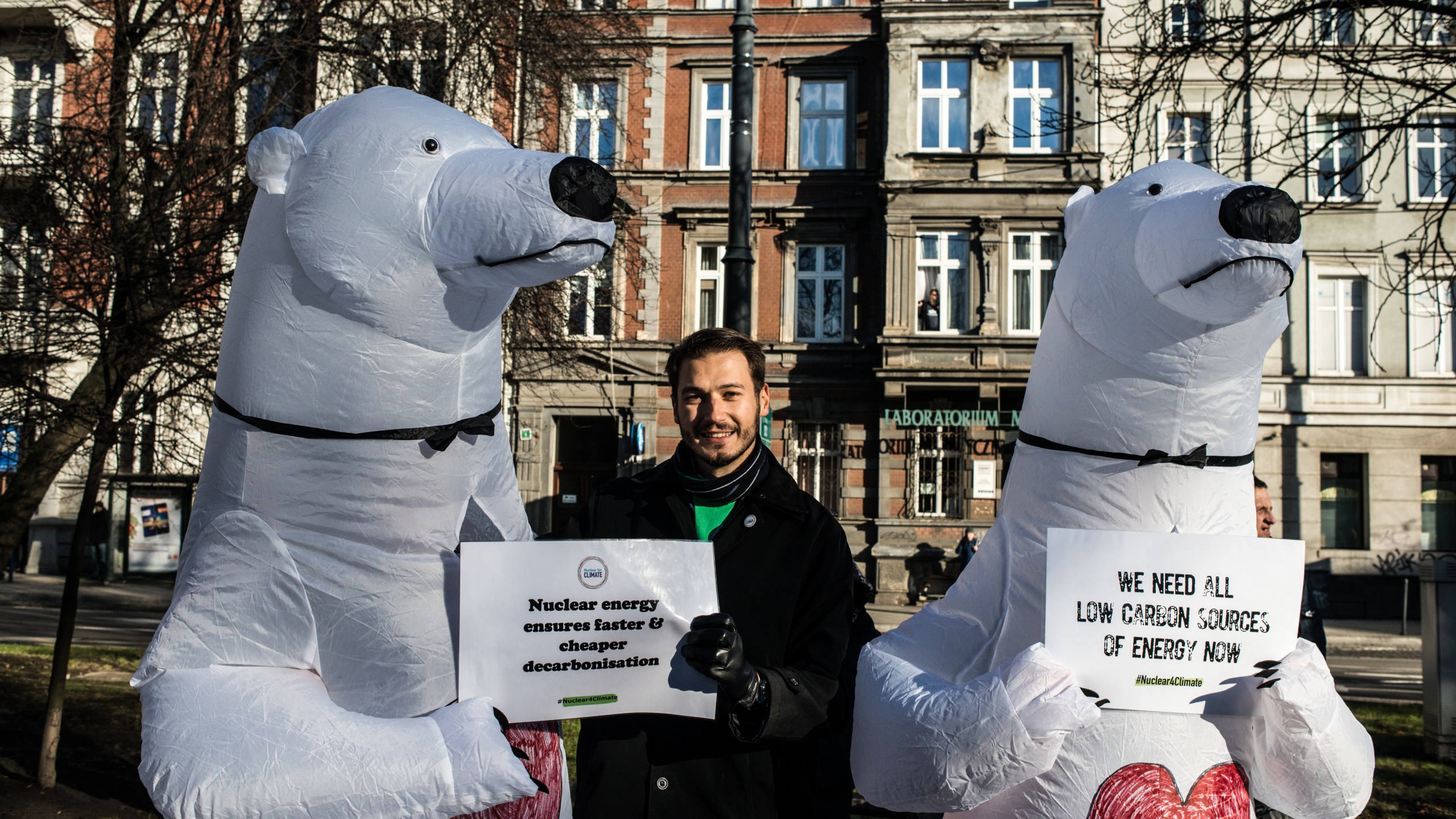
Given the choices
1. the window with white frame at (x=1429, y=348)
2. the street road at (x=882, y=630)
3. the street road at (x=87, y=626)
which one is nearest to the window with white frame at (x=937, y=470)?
the street road at (x=882, y=630)

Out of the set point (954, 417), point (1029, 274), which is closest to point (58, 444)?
point (954, 417)

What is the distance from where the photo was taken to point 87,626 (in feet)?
43.6

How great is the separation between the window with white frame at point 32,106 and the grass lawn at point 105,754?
11.1ft

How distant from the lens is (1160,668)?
2.33m

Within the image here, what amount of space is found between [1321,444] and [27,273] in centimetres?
1912

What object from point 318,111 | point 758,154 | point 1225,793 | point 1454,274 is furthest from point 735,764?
point 758,154

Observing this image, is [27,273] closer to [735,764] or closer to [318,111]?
[318,111]

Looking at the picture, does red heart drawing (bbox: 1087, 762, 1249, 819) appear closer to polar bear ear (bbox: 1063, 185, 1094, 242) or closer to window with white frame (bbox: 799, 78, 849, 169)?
A: polar bear ear (bbox: 1063, 185, 1094, 242)

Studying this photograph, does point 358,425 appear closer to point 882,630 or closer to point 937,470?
point 882,630

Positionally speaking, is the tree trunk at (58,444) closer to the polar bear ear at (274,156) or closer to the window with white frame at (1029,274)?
the polar bear ear at (274,156)

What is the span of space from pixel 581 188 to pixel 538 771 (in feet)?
4.09

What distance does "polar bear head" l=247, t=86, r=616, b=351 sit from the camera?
2.17 m

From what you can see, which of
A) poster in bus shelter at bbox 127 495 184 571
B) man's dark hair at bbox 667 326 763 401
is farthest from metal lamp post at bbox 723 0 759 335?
poster in bus shelter at bbox 127 495 184 571

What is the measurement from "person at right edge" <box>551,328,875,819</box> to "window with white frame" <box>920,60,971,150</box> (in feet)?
56.8
